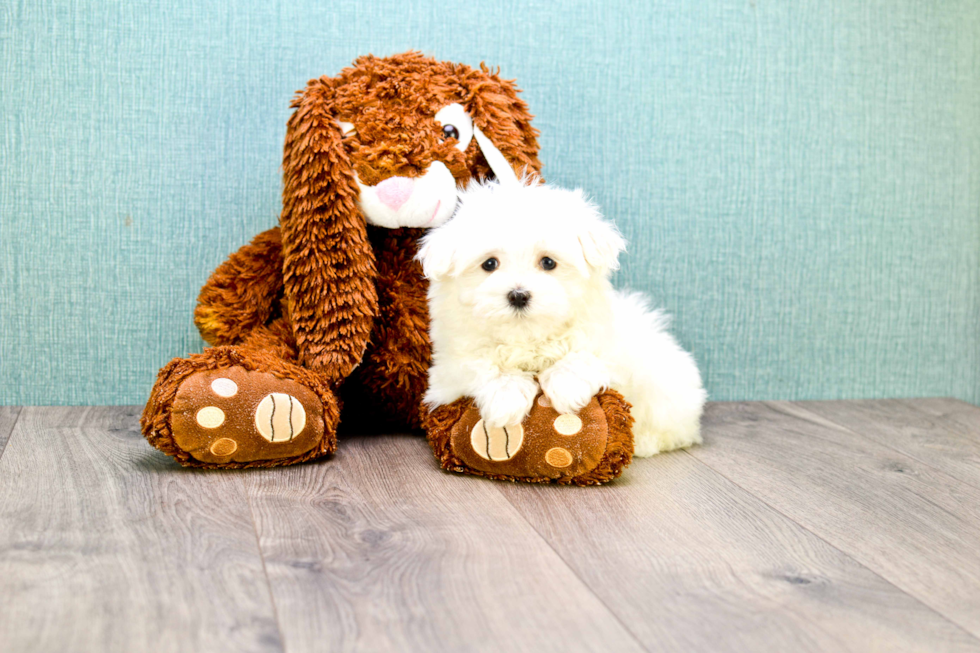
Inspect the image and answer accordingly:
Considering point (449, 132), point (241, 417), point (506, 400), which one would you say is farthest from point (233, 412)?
point (449, 132)

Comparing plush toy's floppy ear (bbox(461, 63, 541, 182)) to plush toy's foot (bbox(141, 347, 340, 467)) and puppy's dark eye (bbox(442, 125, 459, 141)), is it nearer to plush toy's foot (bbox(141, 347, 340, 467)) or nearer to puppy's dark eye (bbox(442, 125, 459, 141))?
puppy's dark eye (bbox(442, 125, 459, 141))

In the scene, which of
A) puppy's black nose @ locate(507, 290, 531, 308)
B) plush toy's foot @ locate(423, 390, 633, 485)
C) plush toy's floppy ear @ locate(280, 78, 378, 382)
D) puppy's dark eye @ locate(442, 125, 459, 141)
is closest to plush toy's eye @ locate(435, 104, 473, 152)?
puppy's dark eye @ locate(442, 125, 459, 141)

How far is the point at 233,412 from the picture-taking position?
1.12 metres

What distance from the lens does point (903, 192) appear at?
1.72m

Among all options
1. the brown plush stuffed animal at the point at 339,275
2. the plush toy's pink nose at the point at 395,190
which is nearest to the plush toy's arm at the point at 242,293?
the brown plush stuffed animal at the point at 339,275

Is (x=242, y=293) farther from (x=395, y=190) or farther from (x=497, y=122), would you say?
(x=497, y=122)

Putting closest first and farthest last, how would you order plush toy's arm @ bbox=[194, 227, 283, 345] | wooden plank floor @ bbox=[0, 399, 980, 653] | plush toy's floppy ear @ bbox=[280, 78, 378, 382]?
wooden plank floor @ bbox=[0, 399, 980, 653] < plush toy's floppy ear @ bbox=[280, 78, 378, 382] < plush toy's arm @ bbox=[194, 227, 283, 345]

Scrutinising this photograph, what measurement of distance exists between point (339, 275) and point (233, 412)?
240 mm

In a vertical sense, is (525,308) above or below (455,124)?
below

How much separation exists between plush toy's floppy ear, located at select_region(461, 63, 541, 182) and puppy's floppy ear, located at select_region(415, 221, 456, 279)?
0.16m

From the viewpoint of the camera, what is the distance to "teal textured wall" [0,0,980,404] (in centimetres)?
145

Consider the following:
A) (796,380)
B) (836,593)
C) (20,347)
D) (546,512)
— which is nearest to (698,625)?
(836,593)

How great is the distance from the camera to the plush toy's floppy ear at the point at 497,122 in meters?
1.27

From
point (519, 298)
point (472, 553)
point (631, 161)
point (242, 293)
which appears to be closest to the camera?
point (472, 553)
